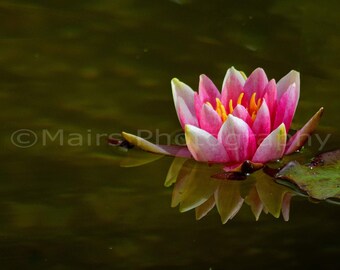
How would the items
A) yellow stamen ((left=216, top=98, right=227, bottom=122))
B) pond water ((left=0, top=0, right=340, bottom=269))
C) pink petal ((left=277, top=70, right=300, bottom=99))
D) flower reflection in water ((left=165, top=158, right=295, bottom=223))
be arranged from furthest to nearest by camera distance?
pink petal ((left=277, top=70, right=300, bottom=99)), yellow stamen ((left=216, top=98, right=227, bottom=122)), flower reflection in water ((left=165, top=158, right=295, bottom=223)), pond water ((left=0, top=0, right=340, bottom=269))

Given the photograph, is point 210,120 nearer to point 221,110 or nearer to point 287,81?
point 221,110

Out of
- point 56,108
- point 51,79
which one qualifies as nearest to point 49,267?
point 56,108

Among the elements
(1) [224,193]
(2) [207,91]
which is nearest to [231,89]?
(2) [207,91]

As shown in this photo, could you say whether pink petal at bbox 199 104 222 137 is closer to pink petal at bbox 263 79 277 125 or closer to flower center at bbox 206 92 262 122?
flower center at bbox 206 92 262 122

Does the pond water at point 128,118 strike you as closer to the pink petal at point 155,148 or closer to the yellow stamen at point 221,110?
the pink petal at point 155,148

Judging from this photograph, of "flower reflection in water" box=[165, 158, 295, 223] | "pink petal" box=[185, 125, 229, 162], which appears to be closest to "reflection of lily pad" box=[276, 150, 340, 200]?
"flower reflection in water" box=[165, 158, 295, 223]
